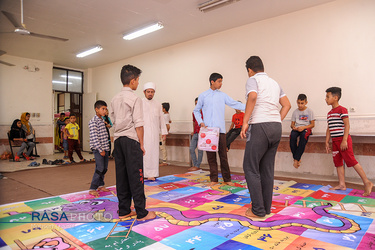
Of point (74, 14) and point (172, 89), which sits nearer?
point (74, 14)

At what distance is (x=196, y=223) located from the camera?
2434 mm

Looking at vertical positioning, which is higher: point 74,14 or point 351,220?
point 74,14

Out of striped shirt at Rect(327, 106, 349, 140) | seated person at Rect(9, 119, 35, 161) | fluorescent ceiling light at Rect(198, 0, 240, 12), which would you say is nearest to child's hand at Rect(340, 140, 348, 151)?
striped shirt at Rect(327, 106, 349, 140)

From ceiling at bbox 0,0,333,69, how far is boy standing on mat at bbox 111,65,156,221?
3.21m

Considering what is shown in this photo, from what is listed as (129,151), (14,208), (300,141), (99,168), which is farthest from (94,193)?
(300,141)

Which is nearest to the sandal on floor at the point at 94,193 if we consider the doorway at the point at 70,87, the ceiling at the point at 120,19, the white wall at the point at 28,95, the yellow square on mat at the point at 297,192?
Answer: the yellow square on mat at the point at 297,192

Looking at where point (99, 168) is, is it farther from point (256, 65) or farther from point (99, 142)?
point (256, 65)

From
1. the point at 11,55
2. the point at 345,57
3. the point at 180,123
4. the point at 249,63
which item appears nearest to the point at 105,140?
the point at 249,63

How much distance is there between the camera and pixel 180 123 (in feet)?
24.4

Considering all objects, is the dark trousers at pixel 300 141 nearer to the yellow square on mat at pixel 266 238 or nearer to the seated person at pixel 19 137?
the yellow square on mat at pixel 266 238

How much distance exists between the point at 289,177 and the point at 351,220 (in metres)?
2.68

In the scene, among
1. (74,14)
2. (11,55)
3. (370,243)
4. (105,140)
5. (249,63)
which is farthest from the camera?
(11,55)

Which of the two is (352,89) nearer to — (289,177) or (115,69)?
(289,177)

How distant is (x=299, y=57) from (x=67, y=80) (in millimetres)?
8591
